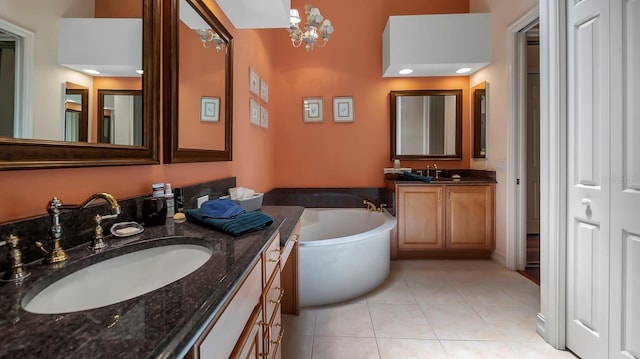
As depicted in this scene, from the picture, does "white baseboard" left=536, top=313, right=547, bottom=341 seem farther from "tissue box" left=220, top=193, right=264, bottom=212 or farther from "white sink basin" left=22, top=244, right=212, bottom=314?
"white sink basin" left=22, top=244, right=212, bottom=314

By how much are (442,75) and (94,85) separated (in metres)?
3.44

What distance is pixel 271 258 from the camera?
3.58ft

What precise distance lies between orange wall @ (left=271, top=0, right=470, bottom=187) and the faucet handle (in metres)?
2.90

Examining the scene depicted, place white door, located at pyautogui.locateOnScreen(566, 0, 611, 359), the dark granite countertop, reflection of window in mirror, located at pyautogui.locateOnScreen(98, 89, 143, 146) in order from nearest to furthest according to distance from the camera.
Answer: the dark granite countertop < reflection of window in mirror, located at pyautogui.locateOnScreen(98, 89, 143, 146) < white door, located at pyautogui.locateOnScreen(566, 0, 611, 359)

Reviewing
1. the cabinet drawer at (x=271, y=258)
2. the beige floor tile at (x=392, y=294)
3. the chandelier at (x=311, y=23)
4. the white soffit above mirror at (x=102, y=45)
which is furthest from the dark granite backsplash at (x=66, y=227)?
the chandelier at (x=311, y=23)

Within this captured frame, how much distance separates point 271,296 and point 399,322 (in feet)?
3.83

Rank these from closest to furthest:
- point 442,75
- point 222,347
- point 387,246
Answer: point 222,347 < point 387,246 < point 442,75

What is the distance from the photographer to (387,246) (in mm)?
2486

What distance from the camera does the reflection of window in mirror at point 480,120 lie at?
3137 millimetres

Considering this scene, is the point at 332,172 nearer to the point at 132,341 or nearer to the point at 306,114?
the point at 306,114

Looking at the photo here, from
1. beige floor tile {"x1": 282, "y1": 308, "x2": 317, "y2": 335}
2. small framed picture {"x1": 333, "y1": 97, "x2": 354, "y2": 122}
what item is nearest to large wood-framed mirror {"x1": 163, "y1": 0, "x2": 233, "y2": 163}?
beige floor tile {"x1": 282, "y1": 308, "x2": 317, "y2": 335}

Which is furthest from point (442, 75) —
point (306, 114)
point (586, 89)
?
point (586, 89)

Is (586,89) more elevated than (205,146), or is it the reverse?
(586,89)

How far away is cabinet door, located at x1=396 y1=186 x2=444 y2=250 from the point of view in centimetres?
296
